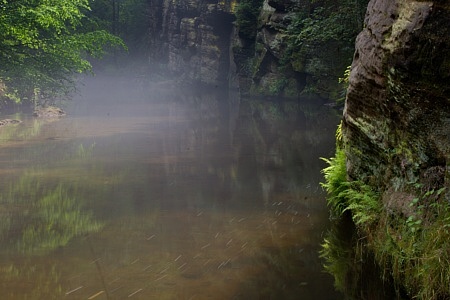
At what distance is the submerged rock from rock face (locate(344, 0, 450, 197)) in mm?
21398

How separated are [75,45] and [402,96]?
2241cm

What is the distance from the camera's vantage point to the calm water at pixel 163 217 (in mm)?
5742

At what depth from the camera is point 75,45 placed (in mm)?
25500

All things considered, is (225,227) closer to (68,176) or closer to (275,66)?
(68,176)

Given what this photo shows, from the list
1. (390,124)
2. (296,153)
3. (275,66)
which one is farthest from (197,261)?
(275,66)

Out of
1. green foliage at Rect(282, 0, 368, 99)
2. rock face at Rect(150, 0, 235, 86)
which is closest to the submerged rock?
green foliage at Rect(282, 0, 368, 99)

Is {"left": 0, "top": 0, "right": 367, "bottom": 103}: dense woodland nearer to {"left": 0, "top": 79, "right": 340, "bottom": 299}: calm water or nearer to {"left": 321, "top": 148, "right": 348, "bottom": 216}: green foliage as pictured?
{"left": 0, "top": 79, "right": 340, "bottom": 299}: calm water

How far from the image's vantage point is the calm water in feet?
18.8

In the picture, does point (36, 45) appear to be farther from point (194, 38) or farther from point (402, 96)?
point (194, 38)

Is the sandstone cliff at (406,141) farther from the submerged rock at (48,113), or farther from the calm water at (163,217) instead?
the submerged rock at (48,113)

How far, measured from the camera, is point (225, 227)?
306 inches

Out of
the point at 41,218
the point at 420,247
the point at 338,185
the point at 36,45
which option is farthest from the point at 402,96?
the point at 36,45

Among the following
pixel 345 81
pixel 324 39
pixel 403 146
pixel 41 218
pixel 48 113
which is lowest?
pixel 48 113

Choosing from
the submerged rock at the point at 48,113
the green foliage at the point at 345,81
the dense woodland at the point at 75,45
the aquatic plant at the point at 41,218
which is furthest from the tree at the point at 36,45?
the aquatic plant at the point at 41,218
